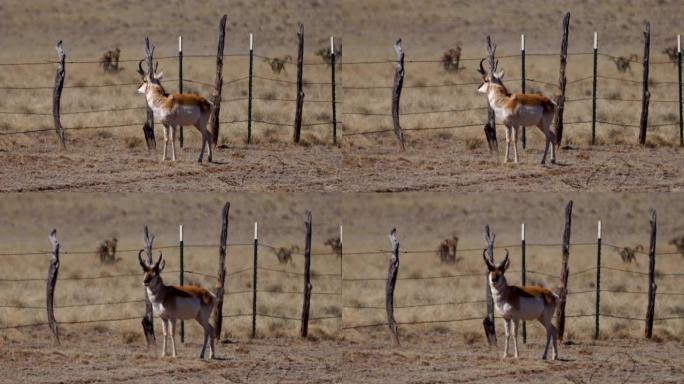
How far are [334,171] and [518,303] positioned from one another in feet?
16.9

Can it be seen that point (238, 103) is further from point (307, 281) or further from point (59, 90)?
point (307, 281)

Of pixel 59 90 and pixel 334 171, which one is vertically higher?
pixel 59 90

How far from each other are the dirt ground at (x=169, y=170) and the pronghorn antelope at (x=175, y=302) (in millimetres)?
2192

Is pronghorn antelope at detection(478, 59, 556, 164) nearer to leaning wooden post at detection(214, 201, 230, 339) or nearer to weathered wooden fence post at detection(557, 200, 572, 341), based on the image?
weathered wooden fence post at detection(557, 200, 572, 341)

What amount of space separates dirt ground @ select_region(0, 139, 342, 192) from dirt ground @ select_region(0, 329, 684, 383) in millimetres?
2691

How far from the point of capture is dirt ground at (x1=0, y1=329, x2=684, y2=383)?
21.3 meters

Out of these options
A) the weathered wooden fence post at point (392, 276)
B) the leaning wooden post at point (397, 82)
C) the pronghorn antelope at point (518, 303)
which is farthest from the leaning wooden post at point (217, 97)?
the pronghorn antelope at point (518, 303)

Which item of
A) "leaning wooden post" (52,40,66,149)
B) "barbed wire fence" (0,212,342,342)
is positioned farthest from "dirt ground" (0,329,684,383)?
"leaning wooden post" (52,40,66,149)

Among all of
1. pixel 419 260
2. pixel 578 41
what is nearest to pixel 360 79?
pixel 419 260

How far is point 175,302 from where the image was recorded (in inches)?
893

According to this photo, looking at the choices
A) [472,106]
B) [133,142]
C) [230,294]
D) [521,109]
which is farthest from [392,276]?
[472,106]

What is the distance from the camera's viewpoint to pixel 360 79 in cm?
3806

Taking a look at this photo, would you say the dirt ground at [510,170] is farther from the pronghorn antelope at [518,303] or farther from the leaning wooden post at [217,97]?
the pronghorn antelope at [518,303]

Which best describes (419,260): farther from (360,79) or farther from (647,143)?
(647,143)
